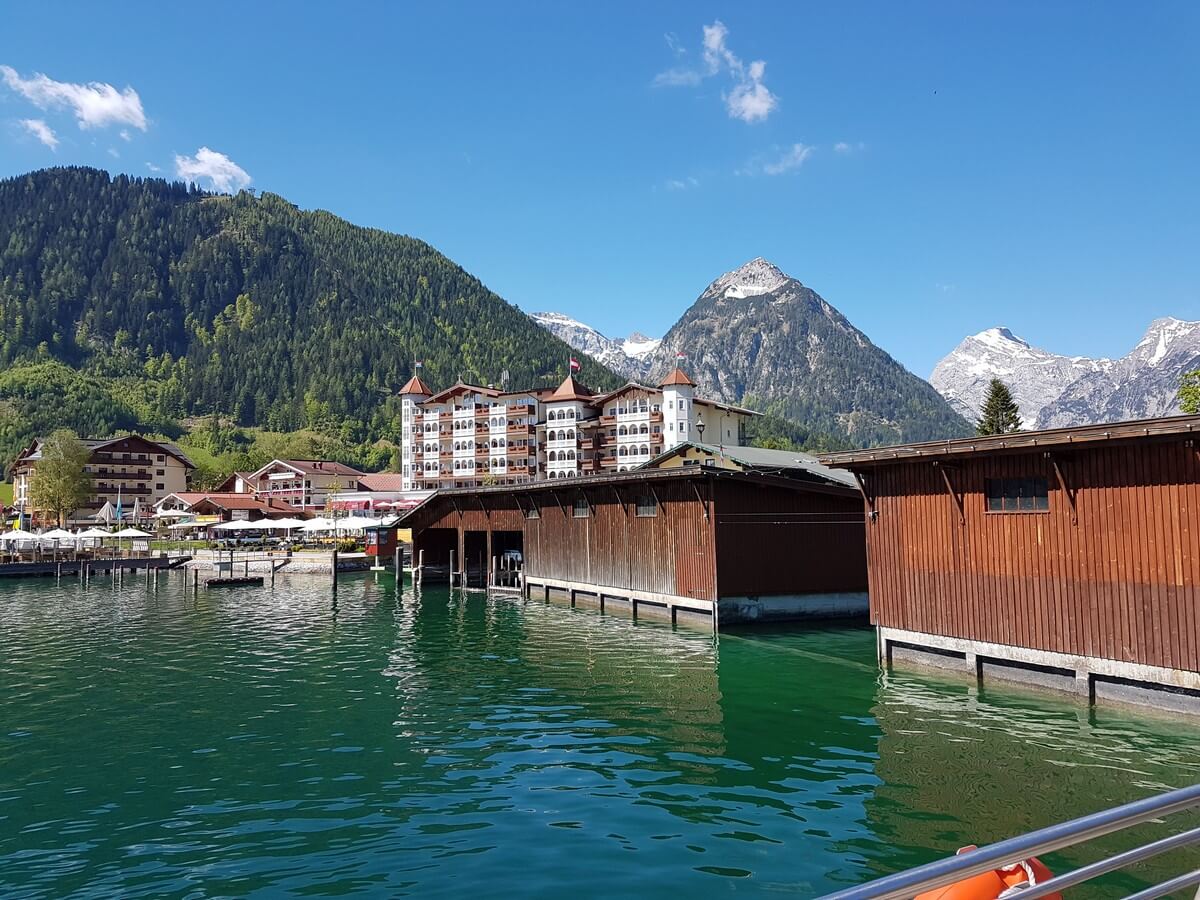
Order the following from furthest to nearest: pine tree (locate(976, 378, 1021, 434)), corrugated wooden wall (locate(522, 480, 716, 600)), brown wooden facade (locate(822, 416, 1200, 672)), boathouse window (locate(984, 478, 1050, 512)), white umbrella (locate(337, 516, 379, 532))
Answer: pine tree (locate(976, 378, 1021, 434)), white umbrella (locate(337, 516, 379, 532)), corrugated wooden wall (locate(522, 480, 716, 600)), boathouse window (locate(984, 478, 1050, 512)), brown wooden facade (locate(822, 416, 1200, 672))

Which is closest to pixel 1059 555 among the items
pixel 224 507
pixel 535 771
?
pixel 535 771

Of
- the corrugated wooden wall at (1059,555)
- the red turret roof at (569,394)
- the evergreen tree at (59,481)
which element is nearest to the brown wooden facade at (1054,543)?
the corrugated wooden wall at (1059,555)

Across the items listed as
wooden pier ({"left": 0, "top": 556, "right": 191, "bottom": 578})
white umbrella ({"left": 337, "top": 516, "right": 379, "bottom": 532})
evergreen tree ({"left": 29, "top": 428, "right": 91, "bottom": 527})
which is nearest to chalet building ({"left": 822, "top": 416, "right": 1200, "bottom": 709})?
white umbrella ({"left": 337, "top": 516, "right": 379, "bottom": 532})

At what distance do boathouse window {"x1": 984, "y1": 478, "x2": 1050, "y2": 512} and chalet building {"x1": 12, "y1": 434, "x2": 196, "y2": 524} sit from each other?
145498 mm

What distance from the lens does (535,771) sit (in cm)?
1585

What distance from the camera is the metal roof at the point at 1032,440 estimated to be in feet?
56.7

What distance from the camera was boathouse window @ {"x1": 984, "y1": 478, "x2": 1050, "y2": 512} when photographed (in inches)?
805

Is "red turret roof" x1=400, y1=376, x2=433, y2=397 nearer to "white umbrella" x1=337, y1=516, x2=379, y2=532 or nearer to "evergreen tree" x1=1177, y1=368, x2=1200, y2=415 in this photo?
"white umbrella" x1=337, y1=516, x2=379, y2=532

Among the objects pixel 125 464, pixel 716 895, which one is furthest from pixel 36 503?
pixel 716 895

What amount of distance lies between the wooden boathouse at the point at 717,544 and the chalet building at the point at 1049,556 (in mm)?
9066

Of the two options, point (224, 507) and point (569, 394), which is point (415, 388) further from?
point (224, 507)

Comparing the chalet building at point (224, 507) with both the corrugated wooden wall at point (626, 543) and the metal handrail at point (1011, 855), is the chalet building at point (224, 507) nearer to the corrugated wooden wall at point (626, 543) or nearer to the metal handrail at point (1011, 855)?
the corrugated wooden wall at point (626, 543)

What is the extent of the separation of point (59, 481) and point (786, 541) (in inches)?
4692

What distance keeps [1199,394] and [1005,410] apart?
53953mm
